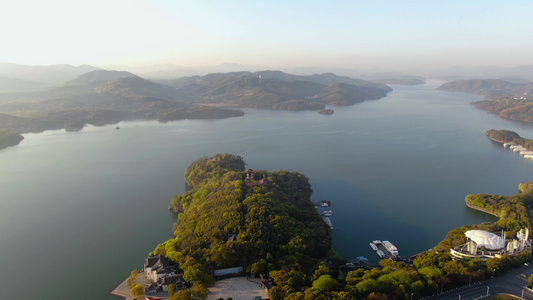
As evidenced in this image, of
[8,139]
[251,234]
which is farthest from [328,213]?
[8,139]

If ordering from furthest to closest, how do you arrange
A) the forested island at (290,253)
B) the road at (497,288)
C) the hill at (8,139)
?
the hill at (8,139)
the road at (497,288)
the forested island at (290,253)

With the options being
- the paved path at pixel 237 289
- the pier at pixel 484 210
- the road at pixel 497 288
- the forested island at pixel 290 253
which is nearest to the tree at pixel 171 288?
the forested island at pixel 290 253

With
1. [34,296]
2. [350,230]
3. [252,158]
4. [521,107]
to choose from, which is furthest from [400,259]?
[521,107]

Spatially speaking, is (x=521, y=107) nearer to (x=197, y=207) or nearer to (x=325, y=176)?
(x=325, y=176)

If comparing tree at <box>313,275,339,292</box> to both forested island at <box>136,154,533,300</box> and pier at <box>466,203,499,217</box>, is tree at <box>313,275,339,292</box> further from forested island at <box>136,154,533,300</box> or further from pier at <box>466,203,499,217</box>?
pier at <box>466,203,499,217</box>

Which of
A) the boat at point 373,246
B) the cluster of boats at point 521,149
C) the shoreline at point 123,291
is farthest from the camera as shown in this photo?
the cluster of boats at point 521,149

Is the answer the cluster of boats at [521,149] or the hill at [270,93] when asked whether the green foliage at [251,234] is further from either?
the hill at [270,93]
